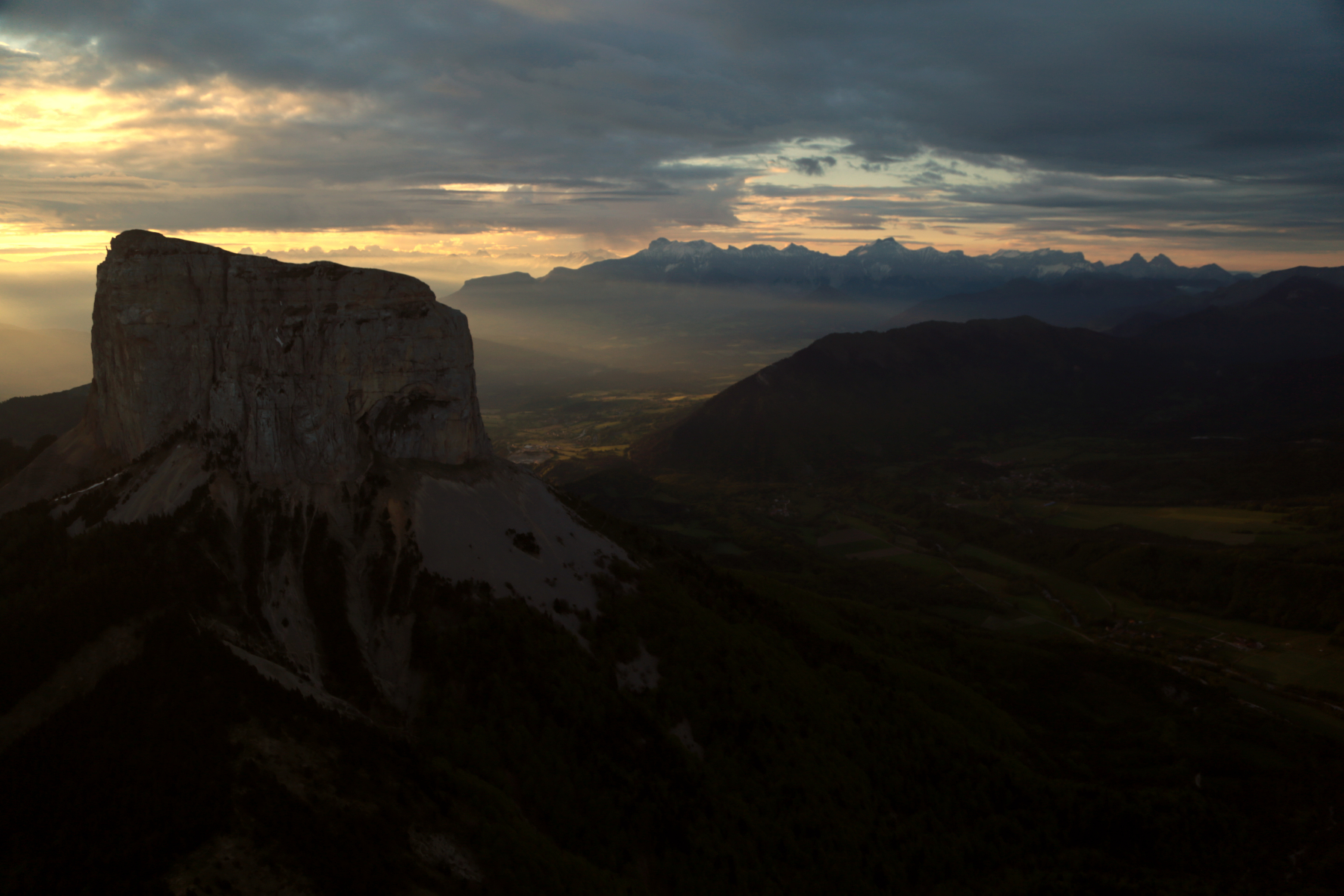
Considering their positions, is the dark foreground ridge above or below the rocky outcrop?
below

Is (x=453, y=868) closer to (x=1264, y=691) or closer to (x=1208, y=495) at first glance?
(x=1264, y=691)

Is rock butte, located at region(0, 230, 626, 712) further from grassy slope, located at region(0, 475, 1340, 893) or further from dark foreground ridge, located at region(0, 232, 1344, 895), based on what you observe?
grassy slope, located at region(0, 475, 1340, 893)

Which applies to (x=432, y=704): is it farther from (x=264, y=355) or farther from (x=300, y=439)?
(x=264, y=355)

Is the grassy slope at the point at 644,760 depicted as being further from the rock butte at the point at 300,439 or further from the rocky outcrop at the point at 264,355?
the rocky outcrop at the point at 264,355

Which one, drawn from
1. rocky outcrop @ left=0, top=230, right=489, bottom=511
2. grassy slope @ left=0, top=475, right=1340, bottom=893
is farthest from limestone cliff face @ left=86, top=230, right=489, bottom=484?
grassy slope @ left=0, top=475, right=1340, bottom=893

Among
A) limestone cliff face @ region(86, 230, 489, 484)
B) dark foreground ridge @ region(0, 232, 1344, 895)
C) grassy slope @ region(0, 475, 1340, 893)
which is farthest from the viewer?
limestone cliff face @ region(86, 230, 489, 484)
